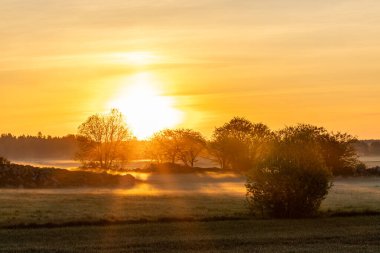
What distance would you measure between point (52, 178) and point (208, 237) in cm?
4183

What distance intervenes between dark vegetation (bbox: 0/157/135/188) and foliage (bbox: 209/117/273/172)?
2474 cm

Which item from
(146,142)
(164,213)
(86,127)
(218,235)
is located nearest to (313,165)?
(164,213)

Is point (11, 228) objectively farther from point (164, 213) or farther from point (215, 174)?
point (215, 174)

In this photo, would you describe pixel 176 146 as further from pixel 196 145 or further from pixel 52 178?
pixel 52 178

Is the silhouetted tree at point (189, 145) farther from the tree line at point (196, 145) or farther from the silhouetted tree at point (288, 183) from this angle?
the silhouetted tree at point (288, 183)

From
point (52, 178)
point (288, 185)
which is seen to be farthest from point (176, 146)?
point (288, 185)

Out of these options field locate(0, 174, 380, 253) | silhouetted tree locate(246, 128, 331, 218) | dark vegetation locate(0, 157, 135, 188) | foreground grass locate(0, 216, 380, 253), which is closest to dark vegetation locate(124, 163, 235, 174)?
dark vegetation locate(0, 157, 135, 188)

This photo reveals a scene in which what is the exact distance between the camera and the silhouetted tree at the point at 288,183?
120 ft

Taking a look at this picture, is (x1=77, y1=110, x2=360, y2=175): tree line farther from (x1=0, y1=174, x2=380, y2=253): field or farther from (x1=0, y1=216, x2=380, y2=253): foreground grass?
(x1=0, y1=216, x2=380, y2=253): foreground grass

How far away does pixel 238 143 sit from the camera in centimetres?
9281

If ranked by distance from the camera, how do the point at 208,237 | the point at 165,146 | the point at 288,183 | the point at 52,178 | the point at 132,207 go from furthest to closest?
the point at 165,146 → the point at 52,178 → the point at 132,207 → the point at 288,183 → the point at 208,237

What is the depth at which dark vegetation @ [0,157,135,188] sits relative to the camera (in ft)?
218

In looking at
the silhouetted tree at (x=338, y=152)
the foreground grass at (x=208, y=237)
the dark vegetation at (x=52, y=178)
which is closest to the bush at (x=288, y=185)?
the foreground grass at (x=208, y=237)

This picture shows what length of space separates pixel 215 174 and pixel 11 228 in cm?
5180
